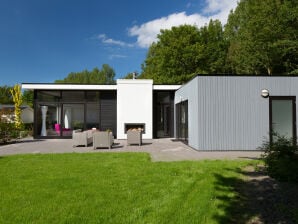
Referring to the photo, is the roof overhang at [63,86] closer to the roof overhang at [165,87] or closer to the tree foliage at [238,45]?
the roof overhang at [165,87]

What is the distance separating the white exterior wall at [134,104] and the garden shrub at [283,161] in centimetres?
1011

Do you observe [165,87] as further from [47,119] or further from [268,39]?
[268,39]

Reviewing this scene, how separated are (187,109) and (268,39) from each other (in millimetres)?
15387

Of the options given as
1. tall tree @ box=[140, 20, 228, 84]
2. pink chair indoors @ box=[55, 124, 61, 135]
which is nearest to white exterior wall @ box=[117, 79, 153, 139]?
pink chair indoors @ box=[55, 124, 61, 135]

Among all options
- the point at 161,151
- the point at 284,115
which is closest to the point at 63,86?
the point at 161,151

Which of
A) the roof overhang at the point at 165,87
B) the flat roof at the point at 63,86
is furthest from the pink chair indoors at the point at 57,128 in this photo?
the roof overhang at the point at 165,87

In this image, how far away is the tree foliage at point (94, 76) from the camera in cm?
5762

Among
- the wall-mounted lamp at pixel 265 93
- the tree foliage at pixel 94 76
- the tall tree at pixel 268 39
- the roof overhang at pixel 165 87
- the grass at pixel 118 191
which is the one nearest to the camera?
the grass at pixel 118 191

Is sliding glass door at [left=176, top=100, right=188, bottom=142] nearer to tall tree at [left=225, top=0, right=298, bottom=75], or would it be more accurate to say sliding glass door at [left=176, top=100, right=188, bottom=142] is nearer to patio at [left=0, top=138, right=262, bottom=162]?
patio at [left=0, top=138, right=262, bottom=162]

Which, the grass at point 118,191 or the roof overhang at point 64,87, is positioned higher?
the roof overhang at point 64,87

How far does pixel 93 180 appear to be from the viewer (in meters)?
5.41

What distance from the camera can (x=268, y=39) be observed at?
894 inches

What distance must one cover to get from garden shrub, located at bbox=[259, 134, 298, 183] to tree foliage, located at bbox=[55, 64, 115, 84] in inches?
2105

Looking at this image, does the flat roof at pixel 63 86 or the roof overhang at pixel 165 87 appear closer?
the flat roof at pixel 63 86
